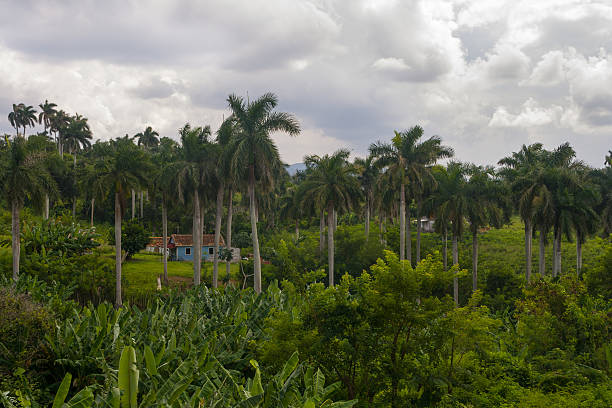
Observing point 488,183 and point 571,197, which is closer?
point 571,197

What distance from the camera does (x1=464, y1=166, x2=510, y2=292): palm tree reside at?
110ft

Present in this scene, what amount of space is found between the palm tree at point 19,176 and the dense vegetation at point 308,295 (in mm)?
102

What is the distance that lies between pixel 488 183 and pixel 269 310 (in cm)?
2386

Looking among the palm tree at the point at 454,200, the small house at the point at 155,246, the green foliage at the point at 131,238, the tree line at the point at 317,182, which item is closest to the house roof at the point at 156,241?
the small house at the point at 155,246

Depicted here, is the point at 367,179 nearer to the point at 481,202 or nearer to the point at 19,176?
the point at 481,202

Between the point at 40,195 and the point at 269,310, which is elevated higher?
the point at 40,195

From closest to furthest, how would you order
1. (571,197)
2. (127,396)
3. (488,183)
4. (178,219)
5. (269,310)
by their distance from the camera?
1. (127,396)
2. (269,310)
3. (571,197)
4. (488,183)
5. (178,219)

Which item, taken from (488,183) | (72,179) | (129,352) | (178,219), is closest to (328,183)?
(488,183)

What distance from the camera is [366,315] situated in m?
10.8

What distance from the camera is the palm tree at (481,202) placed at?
1325 inches

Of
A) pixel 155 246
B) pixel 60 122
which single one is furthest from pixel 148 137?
pixel 155 246

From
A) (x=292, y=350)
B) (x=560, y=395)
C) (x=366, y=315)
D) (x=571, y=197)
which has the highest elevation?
(x=571, y=197)

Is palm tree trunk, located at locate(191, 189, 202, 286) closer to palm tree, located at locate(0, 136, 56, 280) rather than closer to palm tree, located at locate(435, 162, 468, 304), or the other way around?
palm tree, located at locate(0, 136, 56, 280)

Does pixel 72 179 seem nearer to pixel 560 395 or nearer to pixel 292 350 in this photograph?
pixel 292 350
